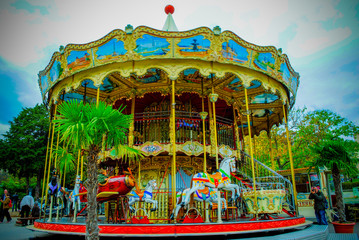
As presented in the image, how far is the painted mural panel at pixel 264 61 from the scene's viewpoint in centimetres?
1098

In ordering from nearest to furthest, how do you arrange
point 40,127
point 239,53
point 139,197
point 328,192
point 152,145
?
point 139,197
point 239,53
point 152,145
point 328,192
point 40,127

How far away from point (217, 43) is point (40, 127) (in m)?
26.2

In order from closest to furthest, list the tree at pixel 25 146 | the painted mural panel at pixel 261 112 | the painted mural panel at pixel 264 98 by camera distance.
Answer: the painted mural panel at pixel 264 98 < the painted mural panel at pixel 261 112 < the tree at pixel 25 146

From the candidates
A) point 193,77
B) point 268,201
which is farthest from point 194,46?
point 268,201

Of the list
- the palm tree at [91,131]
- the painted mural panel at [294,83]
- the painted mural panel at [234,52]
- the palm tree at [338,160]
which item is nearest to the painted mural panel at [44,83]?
the palm tree at [91,131]

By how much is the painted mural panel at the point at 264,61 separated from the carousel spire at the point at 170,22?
5.58 meters

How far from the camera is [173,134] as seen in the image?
32.0 ft

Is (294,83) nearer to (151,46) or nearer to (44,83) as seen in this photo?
(151,46)

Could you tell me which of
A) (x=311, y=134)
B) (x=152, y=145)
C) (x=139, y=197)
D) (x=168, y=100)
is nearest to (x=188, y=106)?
(x=168, y=100)

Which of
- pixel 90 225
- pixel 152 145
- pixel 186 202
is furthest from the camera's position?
pixel 152 145

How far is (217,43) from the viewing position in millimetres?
10086

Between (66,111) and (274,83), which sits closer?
(66,111)

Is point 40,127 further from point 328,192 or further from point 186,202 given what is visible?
point 328,192

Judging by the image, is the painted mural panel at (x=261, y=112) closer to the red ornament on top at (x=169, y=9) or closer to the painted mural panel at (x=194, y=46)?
the red ornament on top at (x=169, y=9)
